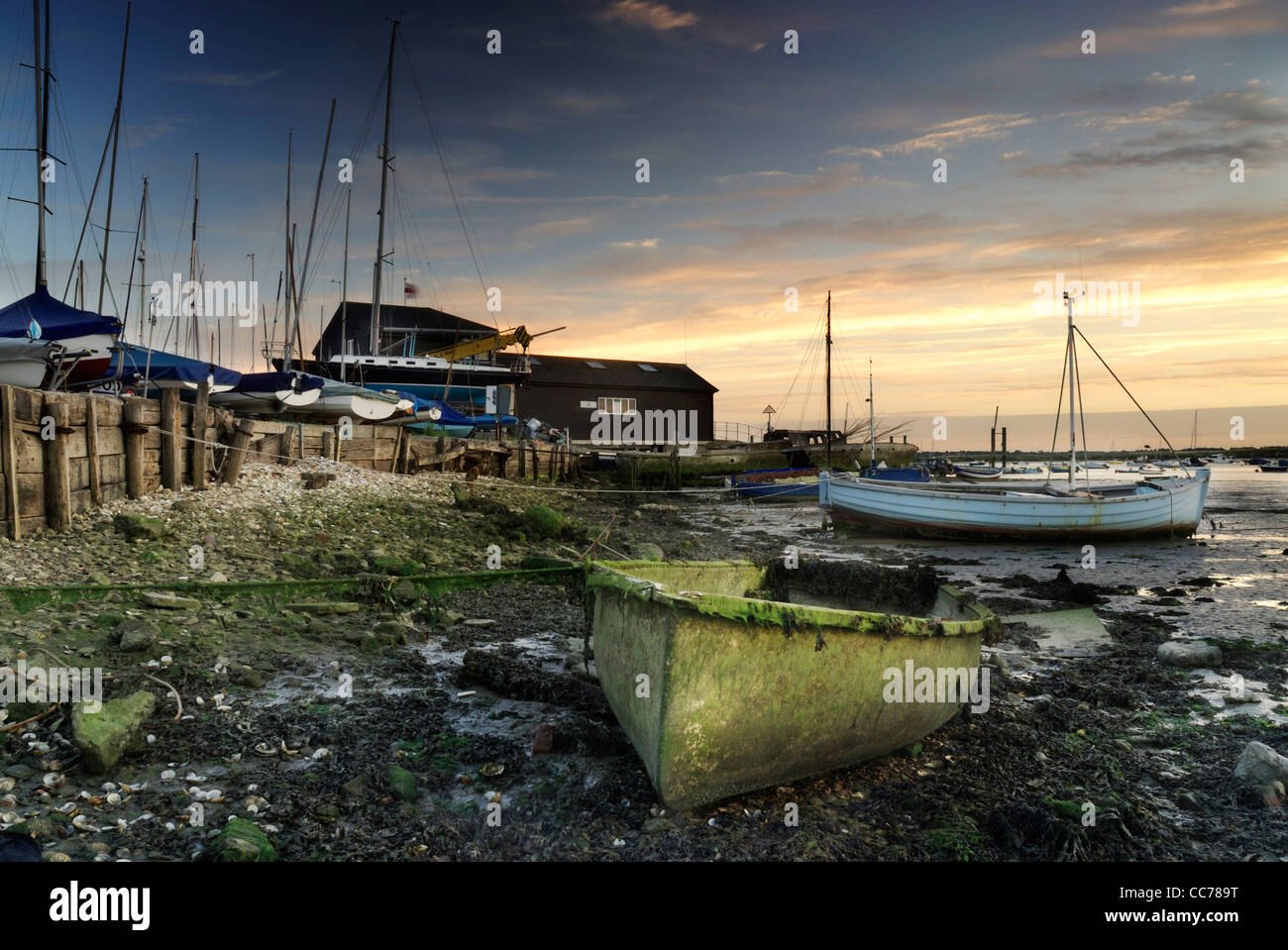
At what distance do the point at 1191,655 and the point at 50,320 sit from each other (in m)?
21.1

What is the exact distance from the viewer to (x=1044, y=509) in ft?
69.1

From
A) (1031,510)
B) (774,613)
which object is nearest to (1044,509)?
(1031,510)

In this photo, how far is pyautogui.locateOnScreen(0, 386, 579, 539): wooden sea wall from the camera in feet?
31.9

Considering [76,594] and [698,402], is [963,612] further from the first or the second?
[698,402]

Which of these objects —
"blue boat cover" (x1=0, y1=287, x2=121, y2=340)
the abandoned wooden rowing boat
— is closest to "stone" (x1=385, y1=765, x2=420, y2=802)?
the abandoned wooden rowing boat

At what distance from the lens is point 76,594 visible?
762cm

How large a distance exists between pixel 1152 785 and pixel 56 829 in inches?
297

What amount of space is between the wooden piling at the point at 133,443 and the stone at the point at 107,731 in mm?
8599

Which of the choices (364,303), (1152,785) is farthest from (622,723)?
Answer: (364,303)

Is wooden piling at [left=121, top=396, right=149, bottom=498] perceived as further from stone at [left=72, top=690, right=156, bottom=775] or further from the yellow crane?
the yellow crane

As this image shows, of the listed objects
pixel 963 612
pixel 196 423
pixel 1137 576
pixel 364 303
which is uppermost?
pixel 364 303

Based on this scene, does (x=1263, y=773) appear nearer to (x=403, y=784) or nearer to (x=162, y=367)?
(x=403, y=784)

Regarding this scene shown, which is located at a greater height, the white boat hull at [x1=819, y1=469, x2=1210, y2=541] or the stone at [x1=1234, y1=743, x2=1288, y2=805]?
the white boat hull at [x1=819, y1=469, x2=1210, y2=541]

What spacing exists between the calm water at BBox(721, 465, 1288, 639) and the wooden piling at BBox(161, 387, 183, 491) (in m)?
14.8
